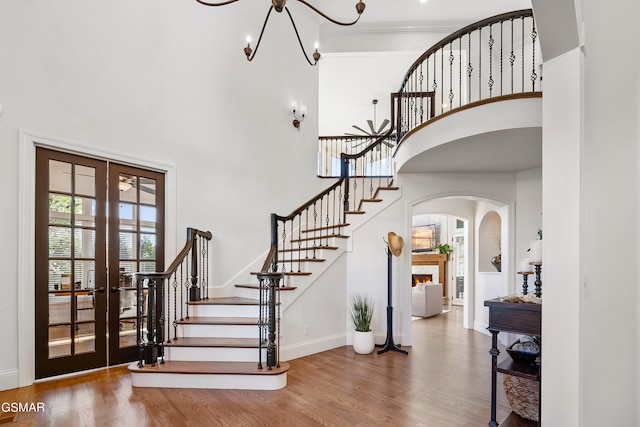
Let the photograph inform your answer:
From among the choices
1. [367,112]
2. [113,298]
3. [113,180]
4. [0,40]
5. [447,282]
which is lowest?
[447,282]

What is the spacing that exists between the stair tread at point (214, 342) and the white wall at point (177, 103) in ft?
3.92

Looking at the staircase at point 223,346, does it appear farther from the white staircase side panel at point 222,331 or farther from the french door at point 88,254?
the french door at point 88,254

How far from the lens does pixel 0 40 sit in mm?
3670

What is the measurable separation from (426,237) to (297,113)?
6.88 m

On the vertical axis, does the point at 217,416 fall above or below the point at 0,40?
below

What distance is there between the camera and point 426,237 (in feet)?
39.1

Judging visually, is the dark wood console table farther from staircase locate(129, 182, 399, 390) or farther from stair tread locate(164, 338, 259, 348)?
stair tread locate(164, 338, 259, 348)

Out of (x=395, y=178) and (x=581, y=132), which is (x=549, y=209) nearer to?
(x=581, y=132)

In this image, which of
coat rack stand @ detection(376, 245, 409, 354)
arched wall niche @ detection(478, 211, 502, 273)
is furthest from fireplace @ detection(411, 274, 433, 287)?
coat rack stand @ detection(376, 245, 409, 354)

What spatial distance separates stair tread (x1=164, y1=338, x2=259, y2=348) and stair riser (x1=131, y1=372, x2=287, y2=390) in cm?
34

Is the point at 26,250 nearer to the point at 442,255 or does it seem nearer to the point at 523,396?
the point at 523,396

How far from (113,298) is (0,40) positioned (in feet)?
9.13

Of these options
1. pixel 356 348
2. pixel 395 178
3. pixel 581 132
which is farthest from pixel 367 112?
pixel 581 132

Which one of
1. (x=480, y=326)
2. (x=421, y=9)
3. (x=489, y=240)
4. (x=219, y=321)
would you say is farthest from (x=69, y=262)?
(x=421, y=9)
